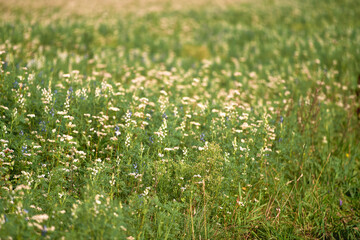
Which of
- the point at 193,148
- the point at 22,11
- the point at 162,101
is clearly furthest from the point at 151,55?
the point at 22,11

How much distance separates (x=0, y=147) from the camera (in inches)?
127

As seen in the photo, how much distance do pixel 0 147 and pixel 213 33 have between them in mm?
9786

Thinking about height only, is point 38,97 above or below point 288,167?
above

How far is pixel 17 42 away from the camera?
23.8 feet

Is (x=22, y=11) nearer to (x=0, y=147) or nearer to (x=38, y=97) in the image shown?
(x=38, y=97)

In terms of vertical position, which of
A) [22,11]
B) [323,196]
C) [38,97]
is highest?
[22,11]

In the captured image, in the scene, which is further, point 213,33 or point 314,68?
point 213,33

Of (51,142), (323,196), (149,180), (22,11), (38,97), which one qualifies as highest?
(22,11)

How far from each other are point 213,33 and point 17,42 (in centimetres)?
691

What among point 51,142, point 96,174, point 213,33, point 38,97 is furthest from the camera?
point 213,33

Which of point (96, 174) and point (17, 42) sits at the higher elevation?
point (17, 42)

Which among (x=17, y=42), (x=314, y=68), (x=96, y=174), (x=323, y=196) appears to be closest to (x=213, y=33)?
(x=314, y=68)

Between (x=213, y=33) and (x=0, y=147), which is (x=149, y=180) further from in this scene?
(x=213, y=33)

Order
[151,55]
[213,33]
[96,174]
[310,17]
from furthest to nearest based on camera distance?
[310,17] → [213,33] → [151,55] → [96,174]
